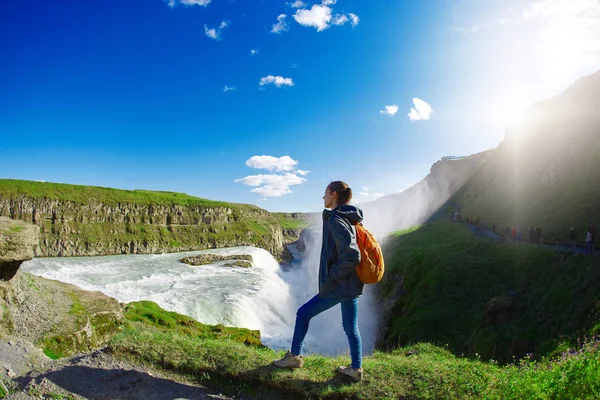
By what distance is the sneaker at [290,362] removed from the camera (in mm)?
6301

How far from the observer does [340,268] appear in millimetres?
5484

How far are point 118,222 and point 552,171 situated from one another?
140 metres

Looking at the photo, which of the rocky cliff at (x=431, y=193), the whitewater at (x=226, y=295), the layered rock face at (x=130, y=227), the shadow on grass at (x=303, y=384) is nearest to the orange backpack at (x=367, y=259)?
the shadow on grass at (x=303, y=384)

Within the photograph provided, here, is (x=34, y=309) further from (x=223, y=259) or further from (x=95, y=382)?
(x=223, y=259)

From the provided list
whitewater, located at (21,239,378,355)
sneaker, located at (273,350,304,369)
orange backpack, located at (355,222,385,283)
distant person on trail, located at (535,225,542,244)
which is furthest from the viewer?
whitewater, located at (21,239,378,355)

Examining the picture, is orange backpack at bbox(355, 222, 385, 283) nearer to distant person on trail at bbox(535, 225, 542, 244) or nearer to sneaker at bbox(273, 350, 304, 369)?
sneaker at bbox(273, 350, 304, 369)

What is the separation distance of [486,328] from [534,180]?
41.3m

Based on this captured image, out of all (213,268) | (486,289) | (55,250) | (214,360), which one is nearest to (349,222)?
(214,360)

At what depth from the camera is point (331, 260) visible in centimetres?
581

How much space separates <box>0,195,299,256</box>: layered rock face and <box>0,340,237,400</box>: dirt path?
117487mm

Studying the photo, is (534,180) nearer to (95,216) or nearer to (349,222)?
(349,222)

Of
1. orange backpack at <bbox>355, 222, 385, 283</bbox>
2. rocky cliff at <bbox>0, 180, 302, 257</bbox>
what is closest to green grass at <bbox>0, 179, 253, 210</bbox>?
rocky cliff at <bbox>0, 180, 302, 257</bbox>

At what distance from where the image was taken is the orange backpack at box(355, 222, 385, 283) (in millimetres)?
5637

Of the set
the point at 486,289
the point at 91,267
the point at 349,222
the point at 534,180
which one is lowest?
the point at 91,267
